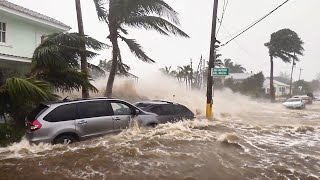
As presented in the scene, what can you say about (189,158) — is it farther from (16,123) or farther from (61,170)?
(16,123)

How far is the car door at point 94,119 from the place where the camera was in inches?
428

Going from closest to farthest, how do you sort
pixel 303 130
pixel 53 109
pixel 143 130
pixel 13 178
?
pixel 13 178 → pixel 53 109 → pixel 143 130 → pixel 303 130

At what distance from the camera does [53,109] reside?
10.5m

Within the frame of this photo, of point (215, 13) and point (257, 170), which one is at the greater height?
point (215, 13)

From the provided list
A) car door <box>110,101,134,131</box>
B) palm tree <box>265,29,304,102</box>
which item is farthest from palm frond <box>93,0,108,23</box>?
palm tree <box>265,29,304,102</box>

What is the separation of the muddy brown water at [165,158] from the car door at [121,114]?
0.25 m

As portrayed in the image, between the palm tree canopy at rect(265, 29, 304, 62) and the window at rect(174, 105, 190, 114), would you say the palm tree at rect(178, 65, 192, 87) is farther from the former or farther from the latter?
the window at rect(174, 105, 190, 114)

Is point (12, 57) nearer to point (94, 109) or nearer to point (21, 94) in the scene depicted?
point (21, 94)

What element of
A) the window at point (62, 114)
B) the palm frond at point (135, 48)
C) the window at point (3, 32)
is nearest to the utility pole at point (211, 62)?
the palm frond at point (135, 48)

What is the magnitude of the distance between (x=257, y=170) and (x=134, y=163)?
2.84m

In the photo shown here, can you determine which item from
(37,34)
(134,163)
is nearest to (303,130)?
(134,163)

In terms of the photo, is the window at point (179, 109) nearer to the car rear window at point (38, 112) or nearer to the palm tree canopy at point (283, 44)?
the car rear window at point (38, 112)

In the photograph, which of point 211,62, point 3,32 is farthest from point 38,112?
point 211,62

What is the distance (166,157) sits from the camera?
967 cm
